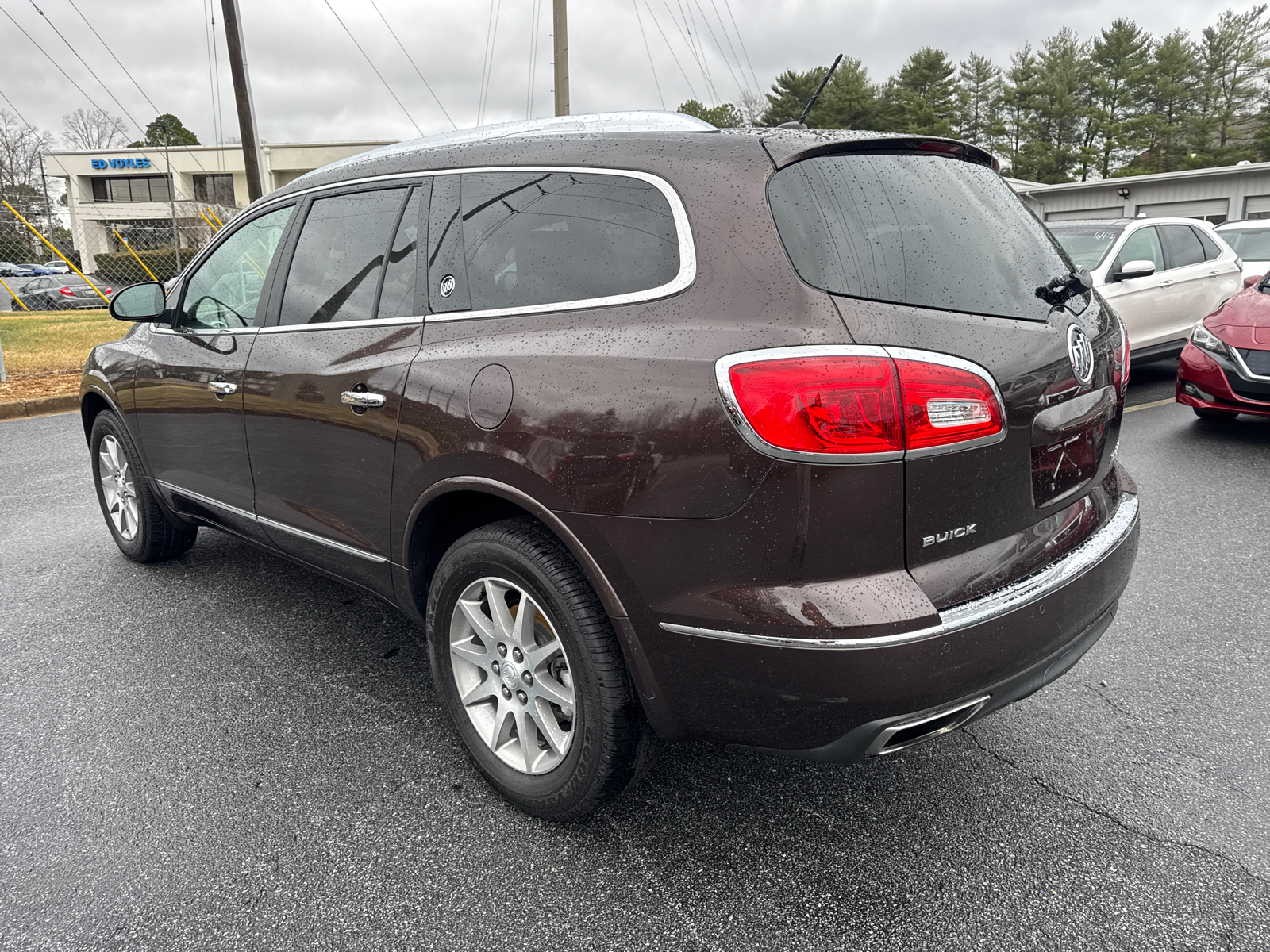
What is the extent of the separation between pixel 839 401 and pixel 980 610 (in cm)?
56

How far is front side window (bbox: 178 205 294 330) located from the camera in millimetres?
3369

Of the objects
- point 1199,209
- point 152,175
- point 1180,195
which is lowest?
point 1199,209

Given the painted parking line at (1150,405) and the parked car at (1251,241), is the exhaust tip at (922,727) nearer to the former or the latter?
the painted parking line at (1150,405)

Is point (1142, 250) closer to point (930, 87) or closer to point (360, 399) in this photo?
point (360, 399)

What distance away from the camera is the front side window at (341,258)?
281 centimetres

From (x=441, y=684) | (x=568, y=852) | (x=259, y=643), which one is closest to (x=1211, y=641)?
(x=568, y=852)

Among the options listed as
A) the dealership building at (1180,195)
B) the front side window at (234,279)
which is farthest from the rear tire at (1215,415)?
the dealership building at (1180,195)

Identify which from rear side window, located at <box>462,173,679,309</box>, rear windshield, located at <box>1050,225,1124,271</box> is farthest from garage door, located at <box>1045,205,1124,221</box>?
rear side window, located at <box>462,173,679,309</box>

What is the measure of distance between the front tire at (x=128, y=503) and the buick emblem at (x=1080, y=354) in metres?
3.84

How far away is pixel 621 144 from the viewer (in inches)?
89.8

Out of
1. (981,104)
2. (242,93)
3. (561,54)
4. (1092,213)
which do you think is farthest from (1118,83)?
(242,93)

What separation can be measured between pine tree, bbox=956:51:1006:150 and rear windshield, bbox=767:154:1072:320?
62.4 metres

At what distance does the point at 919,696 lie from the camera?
1857mm

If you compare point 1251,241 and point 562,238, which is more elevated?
point 1251,241
